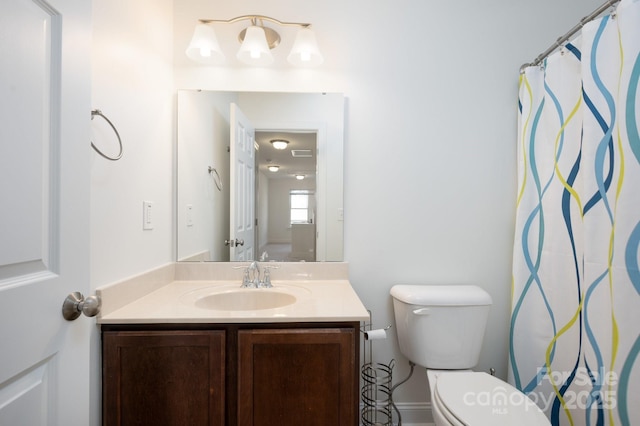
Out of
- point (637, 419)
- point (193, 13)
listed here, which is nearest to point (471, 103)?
point (637, 419)

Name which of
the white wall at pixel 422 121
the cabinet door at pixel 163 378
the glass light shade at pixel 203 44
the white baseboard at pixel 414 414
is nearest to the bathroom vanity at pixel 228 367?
the cabinet door at pixel 163 378

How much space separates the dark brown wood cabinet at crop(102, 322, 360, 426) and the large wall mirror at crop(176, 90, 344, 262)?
549 mm

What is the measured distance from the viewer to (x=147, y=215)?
1278mm

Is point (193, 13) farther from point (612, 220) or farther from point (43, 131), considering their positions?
point (612, 220)

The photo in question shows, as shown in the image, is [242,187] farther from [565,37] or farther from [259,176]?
[565,37]

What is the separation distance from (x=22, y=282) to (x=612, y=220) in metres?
1.64

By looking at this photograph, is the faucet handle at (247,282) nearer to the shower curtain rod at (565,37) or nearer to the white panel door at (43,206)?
the white panel door at (43,206)

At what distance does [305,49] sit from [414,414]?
1927 mm

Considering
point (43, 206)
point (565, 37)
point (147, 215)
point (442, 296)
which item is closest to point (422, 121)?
point (565, 37)

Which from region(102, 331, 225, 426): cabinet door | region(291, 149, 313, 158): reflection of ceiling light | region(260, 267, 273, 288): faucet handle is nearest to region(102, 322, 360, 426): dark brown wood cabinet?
region(102, 331, 225, 426): cabinet door

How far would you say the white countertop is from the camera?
3.33ft

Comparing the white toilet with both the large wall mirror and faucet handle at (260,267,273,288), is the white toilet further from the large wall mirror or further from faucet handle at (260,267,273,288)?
faucet handle at (260,267,273,288)

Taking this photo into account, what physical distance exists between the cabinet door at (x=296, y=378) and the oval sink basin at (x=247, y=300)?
0.30 meters

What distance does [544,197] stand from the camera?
138 cm
